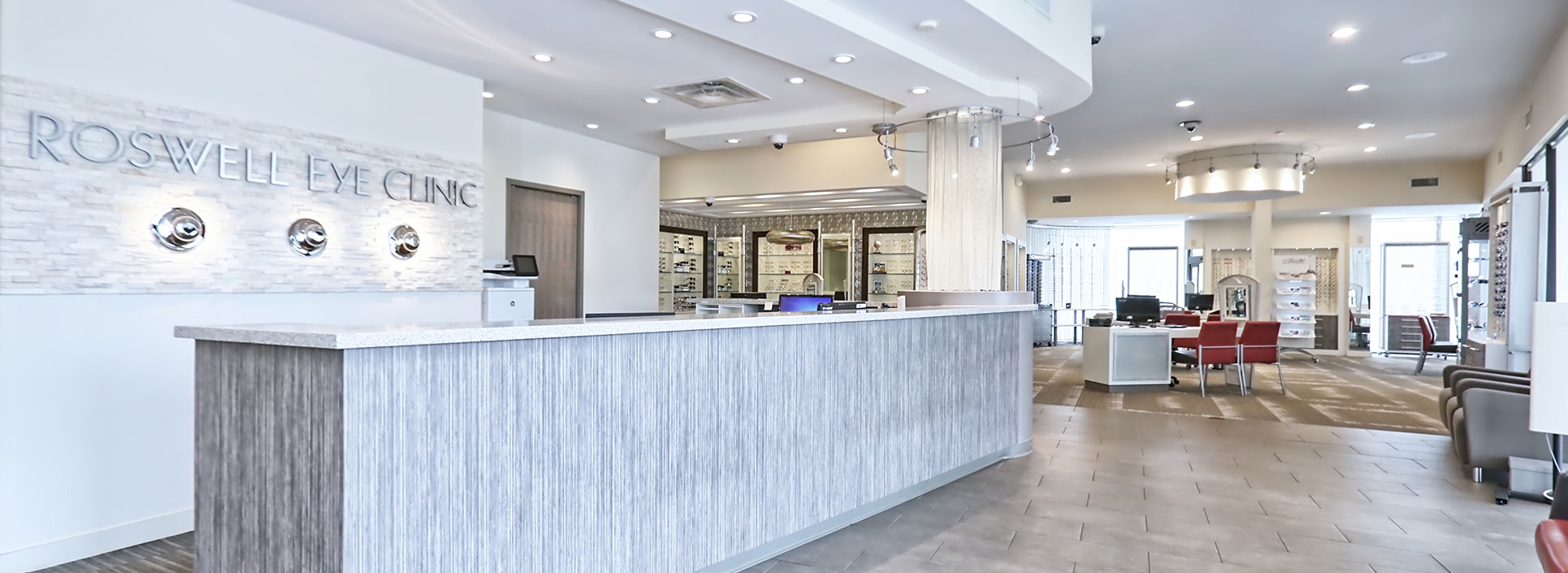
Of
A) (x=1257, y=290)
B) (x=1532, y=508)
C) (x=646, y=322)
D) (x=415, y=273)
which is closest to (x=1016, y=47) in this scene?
(x=646, y=322)

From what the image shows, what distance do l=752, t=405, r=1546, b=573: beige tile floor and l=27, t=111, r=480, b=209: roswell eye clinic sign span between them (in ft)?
12.1

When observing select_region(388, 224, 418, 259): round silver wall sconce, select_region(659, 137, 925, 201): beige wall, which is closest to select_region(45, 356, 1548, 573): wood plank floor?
select_region(388, 224, 418, 259): round silver wall sconce

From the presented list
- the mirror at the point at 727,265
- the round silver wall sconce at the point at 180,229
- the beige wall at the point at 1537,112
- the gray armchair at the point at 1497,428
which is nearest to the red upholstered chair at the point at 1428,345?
the beige wall at the point at 1537,112

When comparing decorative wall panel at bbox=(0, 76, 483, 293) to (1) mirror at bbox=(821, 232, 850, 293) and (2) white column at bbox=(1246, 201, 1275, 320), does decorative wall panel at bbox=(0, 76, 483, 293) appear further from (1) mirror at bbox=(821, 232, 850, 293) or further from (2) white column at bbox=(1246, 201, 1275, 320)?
(2) white column at bbox=(1246, 201, 1275, 320)

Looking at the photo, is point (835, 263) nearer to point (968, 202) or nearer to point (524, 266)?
point (524, 266)

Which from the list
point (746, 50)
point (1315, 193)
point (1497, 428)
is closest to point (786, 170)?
point (746, 50)

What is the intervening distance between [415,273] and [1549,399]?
5.91 metres

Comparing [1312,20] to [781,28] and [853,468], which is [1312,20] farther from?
[853,468]

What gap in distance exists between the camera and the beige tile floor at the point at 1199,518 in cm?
354

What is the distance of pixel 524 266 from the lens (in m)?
7.29

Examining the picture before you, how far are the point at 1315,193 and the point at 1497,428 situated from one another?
33.4ft

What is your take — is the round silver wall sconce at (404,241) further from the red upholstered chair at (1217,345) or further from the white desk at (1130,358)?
the red upholstered chair at (1217,345)

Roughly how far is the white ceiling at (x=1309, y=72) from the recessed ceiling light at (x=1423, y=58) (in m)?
0.07

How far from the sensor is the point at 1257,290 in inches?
555
